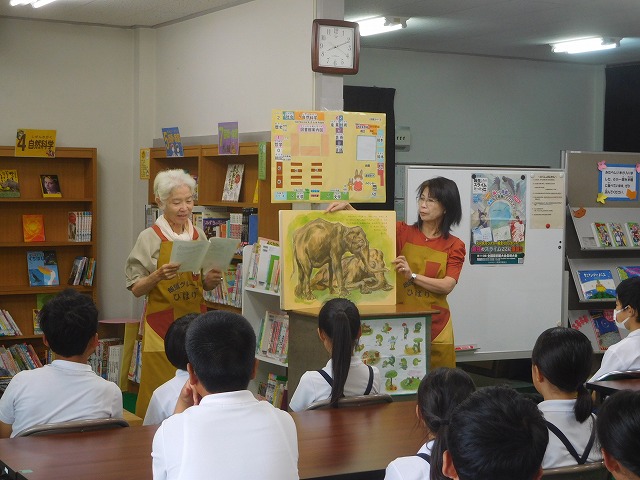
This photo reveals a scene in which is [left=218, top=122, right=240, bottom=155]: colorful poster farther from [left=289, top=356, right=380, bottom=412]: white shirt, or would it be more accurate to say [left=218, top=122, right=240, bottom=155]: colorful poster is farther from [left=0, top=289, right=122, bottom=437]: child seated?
[left=0, top=289, right=122, bottom=437]: child seated

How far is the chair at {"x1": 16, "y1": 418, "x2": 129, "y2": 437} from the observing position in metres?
3.00

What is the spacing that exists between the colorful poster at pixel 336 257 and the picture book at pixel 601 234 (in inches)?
111

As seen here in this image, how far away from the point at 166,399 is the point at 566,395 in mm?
1436

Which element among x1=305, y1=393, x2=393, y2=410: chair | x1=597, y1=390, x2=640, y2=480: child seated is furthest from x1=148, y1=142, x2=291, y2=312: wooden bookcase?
Answer: x1=597, y1=390, x2=640, y2=480: child seated

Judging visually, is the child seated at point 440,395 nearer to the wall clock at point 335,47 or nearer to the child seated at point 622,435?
the child seated at point 622,435

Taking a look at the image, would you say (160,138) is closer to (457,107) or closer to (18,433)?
(457,107)

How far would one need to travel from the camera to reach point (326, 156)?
5141 millimetres

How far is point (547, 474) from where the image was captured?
2588 mm

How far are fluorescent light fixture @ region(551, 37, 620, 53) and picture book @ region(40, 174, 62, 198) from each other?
5253mm

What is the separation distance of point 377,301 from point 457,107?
18.8 ft

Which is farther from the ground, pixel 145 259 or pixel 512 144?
pixel 512 144

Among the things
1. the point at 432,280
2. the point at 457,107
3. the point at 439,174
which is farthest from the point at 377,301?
the point at 457,107

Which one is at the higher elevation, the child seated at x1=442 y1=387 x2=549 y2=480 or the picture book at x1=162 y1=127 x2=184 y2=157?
the picture book at x1=162 y1=127 x2=184 y2=157

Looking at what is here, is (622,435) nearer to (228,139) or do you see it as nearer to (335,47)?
(335,47)
